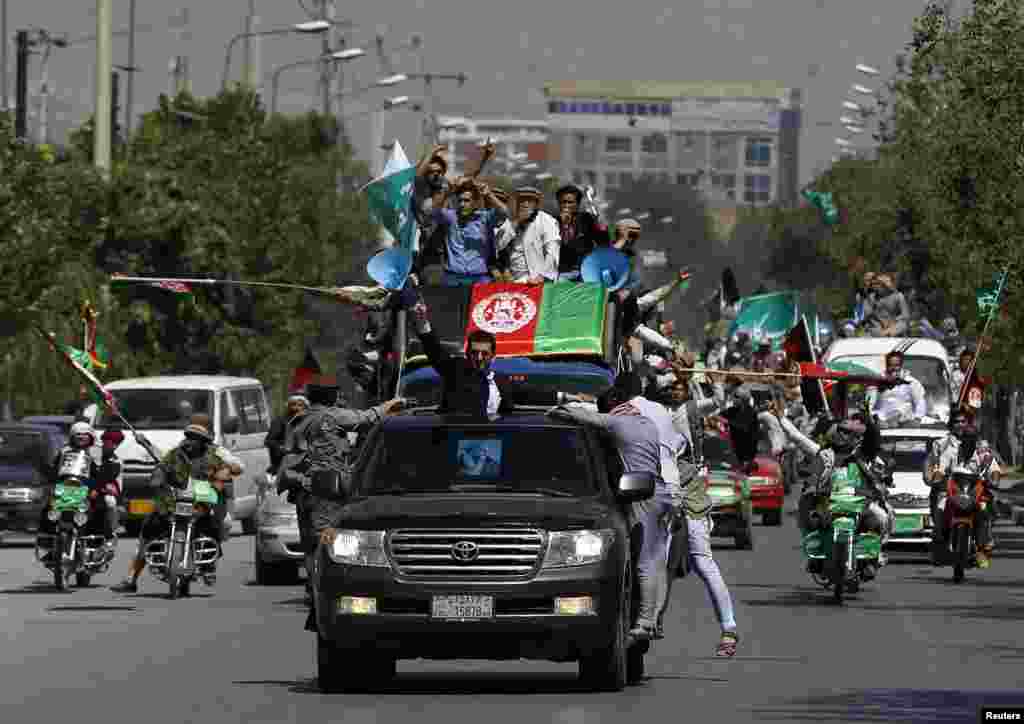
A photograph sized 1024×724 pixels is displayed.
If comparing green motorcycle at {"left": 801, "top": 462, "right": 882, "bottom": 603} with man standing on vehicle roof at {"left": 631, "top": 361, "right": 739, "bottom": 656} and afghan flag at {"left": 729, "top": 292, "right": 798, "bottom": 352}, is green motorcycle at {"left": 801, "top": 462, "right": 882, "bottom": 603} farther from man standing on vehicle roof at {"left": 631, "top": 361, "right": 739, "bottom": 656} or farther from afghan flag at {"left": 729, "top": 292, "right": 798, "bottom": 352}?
afghan flag at {"left": 729, "top": 292, "right": 798, "bottom": 352}

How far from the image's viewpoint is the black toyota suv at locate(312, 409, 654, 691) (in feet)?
55.0

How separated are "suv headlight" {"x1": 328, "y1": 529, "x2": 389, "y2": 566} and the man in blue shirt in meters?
7.46

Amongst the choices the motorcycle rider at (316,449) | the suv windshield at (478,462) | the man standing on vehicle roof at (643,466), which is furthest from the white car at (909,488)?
the suv windshield at (478,462)

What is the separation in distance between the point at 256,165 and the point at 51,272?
59.0 ft

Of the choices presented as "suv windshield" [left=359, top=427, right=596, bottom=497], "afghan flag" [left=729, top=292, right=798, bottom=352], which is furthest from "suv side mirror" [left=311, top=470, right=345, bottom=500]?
"afghan flag" [left=729, top=292, right=798, bottom=352]

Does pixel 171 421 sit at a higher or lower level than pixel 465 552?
lower

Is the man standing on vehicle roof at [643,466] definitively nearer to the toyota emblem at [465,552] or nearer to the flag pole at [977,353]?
the toyota emblem at [465,552]

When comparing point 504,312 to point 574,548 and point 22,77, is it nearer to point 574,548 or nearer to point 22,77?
point 574,548

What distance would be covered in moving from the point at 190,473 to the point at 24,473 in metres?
10.8

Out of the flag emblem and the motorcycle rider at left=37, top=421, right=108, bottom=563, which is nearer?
the flag emblem

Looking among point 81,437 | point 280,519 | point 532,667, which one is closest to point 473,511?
point 532,667

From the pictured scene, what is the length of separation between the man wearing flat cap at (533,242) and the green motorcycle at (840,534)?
3892 mm

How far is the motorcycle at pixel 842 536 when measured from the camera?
26672 millimetres

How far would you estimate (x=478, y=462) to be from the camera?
1784 cm
